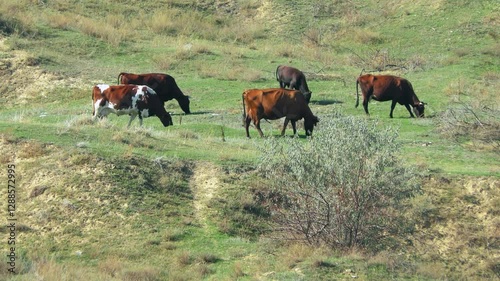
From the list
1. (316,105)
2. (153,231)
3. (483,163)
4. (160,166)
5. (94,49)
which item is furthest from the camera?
(94,49)

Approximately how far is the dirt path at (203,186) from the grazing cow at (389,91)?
11897mm

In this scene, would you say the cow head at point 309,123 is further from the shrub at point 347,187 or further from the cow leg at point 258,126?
the shrub at point 347,187

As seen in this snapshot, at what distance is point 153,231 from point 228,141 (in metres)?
6.98

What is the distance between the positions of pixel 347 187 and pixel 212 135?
9125 mm

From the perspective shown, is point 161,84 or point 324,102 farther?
point 324,102

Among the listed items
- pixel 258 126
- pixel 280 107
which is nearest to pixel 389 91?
pixel 280 107

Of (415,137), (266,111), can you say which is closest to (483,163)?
(415,137)

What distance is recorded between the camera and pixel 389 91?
35.8 metres

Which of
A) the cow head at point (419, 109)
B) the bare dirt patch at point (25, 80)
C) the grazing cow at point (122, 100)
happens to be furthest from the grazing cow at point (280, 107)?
the bare dirt patch at point (25, 80)

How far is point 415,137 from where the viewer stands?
30.6 meters

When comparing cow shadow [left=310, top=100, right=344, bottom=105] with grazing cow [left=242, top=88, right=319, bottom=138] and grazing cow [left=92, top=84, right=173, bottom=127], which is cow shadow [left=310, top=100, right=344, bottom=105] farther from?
grazing cow [left=92, top=84, right=173, bottom=127]

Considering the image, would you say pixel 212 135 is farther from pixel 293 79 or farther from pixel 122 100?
pixel 293 79

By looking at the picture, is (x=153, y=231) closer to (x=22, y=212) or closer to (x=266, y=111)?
(x=22, y=212)

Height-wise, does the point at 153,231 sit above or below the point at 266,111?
below
